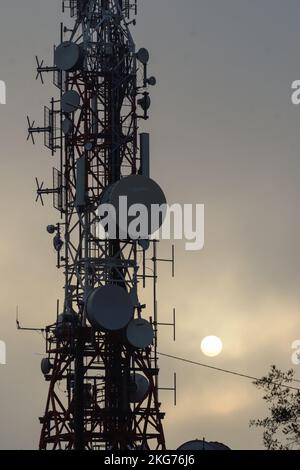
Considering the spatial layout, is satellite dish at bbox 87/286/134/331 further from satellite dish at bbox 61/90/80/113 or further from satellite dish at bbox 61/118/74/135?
satellite dish at bbox 61/90/80/113

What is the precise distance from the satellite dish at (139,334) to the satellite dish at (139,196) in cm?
473

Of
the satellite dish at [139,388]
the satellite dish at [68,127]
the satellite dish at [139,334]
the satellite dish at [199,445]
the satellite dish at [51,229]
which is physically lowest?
the satellite dish at [199,445]

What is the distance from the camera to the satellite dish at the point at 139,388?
8775 cm

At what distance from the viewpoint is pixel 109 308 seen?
280 feet

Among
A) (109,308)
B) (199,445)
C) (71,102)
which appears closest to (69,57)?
(71,102)

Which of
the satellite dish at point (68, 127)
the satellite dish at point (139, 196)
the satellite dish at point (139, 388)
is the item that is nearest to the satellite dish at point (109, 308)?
the satellite dish at point (139, 196)

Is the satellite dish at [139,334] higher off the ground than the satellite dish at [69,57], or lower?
lower

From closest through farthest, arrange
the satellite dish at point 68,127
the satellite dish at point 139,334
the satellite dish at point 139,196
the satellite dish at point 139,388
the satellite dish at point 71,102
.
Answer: the satellite dish at point 139,196
the satellite dish at point 139,334
the satellite dish at point 139,388
the satellite dish at point 71,102
the satellite dish at point 68,127

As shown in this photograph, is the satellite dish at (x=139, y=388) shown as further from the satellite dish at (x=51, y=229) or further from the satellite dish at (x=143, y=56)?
the satellite dish at (x=143, y=56)

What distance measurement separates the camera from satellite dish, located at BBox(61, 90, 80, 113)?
88.9 metres

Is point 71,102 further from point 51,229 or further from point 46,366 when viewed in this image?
point 46,366

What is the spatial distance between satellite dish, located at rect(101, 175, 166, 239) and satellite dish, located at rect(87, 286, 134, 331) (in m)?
3.82

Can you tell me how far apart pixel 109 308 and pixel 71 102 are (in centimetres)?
1178
